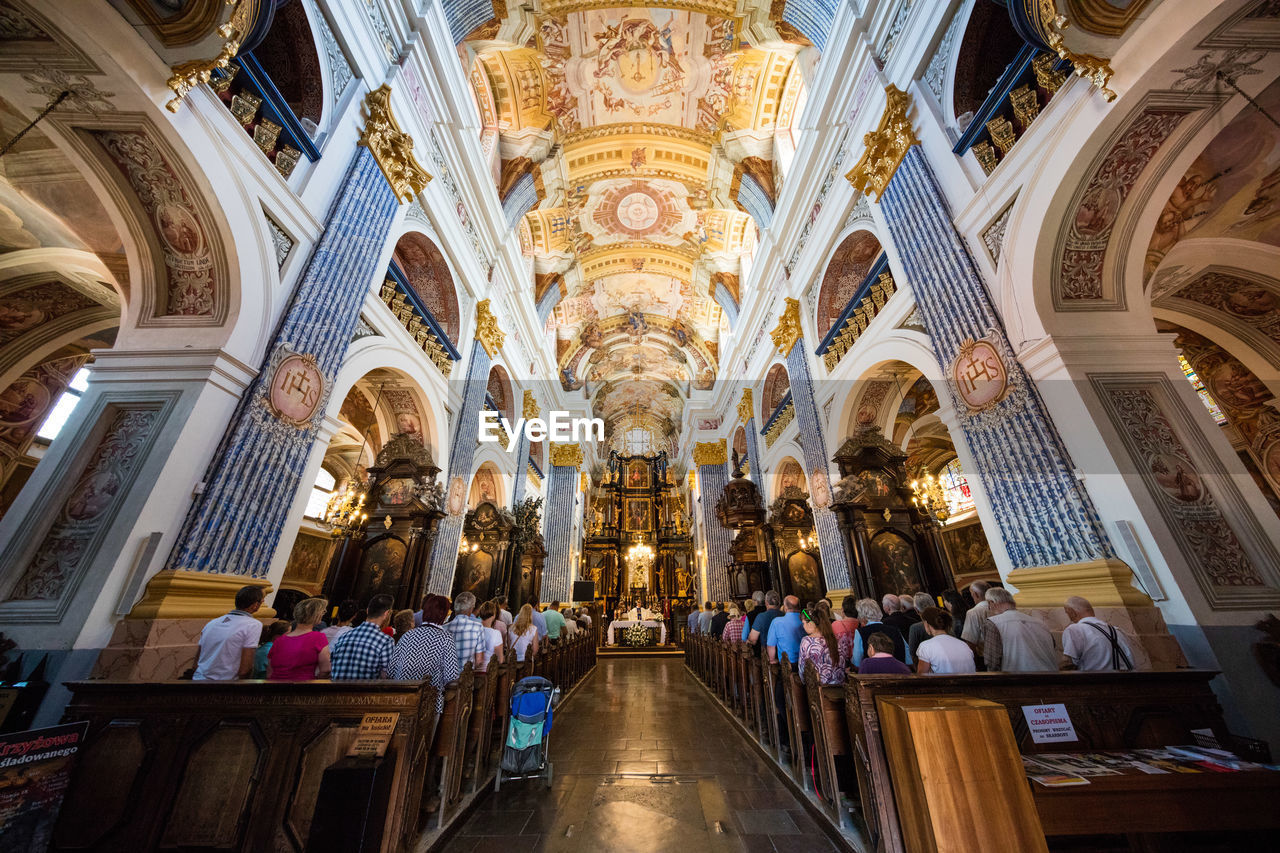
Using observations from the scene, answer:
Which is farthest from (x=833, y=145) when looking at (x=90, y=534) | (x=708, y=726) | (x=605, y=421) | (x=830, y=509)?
(x=605, y=421)

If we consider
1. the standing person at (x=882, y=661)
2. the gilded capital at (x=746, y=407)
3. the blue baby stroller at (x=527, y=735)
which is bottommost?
the blue baby stroller at (x=527, y=735)

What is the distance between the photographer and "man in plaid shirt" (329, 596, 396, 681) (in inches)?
95.5

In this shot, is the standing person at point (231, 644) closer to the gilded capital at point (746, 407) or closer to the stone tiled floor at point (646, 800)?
the stone tiled floor at point (646, 800)

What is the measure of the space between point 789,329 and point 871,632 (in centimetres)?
707

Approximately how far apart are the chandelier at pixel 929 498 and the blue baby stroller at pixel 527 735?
5.99 meters

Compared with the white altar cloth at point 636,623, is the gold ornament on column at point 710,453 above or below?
above

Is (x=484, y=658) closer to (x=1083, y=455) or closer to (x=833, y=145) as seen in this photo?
(x=1083, y=455)

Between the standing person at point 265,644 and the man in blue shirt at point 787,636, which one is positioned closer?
the standing person at point 265,644

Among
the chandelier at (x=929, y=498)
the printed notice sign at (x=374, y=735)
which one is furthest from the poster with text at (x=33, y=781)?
the chandelier at (x=929, y=498)

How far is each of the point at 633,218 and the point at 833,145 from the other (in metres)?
6.86

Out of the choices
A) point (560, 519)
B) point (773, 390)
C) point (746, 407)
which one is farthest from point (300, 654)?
point (560, 519)

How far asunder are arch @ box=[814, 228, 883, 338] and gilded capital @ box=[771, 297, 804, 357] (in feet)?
2.42

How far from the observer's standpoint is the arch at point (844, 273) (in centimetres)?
681

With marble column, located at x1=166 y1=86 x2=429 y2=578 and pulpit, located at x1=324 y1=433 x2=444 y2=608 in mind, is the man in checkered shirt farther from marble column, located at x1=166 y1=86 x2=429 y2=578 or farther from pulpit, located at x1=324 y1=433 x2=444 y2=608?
pulpit, located at x1=324 y1=433 x2=444 y2=608
